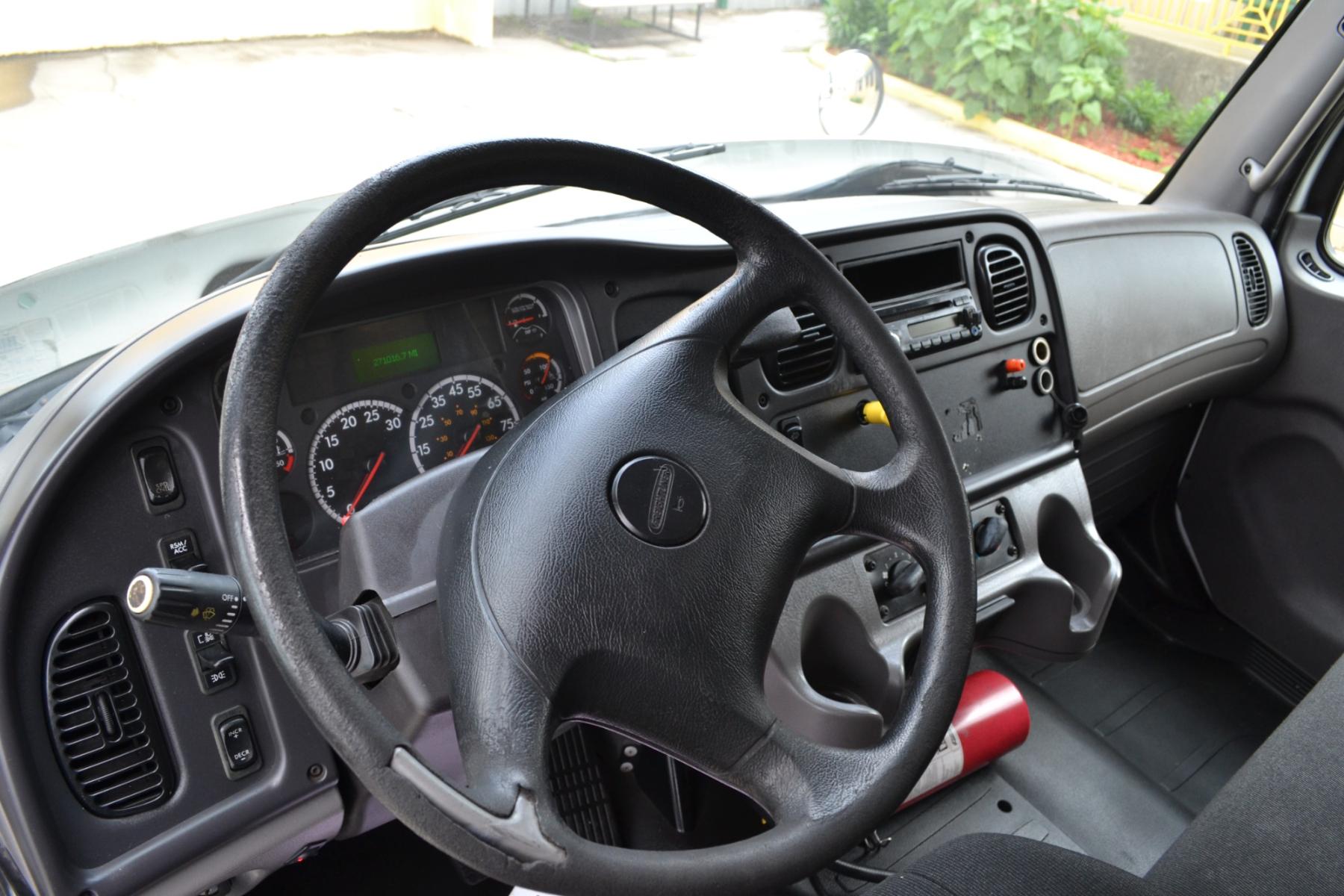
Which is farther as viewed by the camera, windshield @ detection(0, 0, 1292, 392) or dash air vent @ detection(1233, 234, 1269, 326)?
dash air vent @ detection(1233, 234, 1269, 326)

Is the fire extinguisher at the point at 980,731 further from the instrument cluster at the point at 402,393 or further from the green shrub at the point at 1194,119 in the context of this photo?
the green shrub at the point at 1194,119

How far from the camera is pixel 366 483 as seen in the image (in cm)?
130

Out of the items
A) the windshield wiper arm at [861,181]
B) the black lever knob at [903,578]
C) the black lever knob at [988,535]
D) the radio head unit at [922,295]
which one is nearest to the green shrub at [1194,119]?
the windshield wiper arm at [861,181]

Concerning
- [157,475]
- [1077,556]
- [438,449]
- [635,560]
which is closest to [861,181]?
[1077,556]

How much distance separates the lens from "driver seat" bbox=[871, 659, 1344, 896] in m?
1.04

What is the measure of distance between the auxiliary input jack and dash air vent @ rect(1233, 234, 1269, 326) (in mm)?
717

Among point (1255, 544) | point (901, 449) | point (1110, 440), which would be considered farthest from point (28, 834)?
point (1255, 544)

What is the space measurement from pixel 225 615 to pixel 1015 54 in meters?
2.02

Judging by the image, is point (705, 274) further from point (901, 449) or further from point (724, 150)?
point (901, 449)

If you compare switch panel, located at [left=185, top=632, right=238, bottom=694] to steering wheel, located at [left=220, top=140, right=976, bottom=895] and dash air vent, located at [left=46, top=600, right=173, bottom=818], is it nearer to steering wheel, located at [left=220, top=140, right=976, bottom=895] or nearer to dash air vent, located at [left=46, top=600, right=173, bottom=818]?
dash air vent, located at [left=46, top=600, right=173, bottom=818]

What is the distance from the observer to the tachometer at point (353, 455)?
4.14ft

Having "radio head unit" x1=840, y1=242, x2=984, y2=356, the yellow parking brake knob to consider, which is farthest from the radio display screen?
the yellow parking brake knob

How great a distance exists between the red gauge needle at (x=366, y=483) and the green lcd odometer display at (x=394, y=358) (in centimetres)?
9

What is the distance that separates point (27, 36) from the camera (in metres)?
1.14
